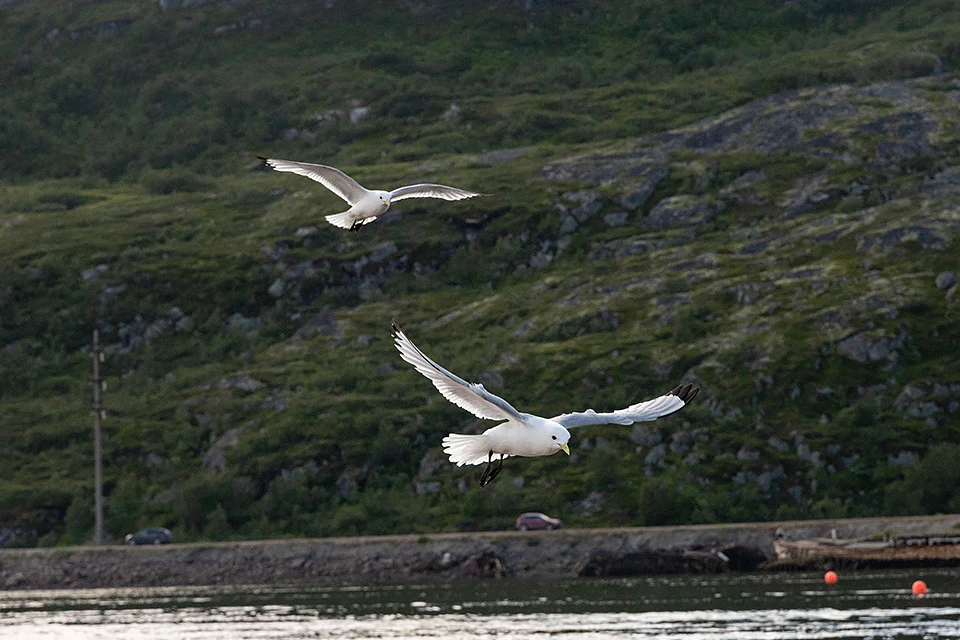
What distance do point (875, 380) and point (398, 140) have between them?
106 m

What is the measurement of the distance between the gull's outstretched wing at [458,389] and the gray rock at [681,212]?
371 feet

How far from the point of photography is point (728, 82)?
626ft

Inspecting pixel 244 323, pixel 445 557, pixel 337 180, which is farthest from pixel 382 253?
pixel 337 180

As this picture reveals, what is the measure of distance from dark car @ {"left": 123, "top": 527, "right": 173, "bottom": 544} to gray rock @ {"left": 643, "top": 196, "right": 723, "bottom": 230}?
62301 mm

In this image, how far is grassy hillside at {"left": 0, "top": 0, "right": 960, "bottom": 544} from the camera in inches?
3430

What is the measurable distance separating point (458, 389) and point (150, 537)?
65688 mm

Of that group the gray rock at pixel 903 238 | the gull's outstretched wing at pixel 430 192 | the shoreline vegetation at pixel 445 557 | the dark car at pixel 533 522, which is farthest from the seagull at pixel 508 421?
the gray rock at pixel 903 238

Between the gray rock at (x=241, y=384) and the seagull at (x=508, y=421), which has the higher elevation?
the seagull at (x=508, y=421)

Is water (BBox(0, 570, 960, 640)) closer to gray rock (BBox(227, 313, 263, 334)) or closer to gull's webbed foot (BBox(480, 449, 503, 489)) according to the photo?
gull's webbed foot (BBox(480, 449, 503, 489))

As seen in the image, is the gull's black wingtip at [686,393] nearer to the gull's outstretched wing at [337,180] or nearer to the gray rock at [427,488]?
the gull's outstretched wing at [337,180]

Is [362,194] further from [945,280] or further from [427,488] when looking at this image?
[945,280]

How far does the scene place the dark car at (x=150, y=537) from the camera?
86.1 metres

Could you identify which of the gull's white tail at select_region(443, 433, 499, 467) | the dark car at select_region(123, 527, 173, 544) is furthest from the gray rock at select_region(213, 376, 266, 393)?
the gull's white tail at select_region(443, 433, 499, 467)

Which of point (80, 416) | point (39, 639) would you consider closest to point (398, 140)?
point (80, 416)
